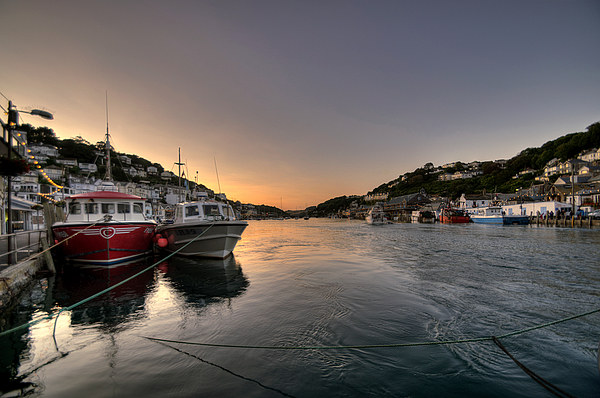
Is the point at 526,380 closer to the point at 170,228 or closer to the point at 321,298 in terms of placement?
the point at 321,298

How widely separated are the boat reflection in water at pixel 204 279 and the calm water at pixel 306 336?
120mm

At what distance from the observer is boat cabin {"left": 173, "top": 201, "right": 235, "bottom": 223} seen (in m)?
15.3

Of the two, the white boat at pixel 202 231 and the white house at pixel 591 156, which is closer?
the white boat at pixel 202 231

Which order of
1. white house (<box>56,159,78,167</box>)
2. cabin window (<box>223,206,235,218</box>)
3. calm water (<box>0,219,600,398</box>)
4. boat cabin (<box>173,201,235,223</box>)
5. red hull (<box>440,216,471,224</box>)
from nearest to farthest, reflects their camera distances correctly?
calm water (<box>0,219,600,398</box>), boat cabin (<box>173,201,235,223</box>), cabin window (<box>223,206,235,218</box>), red hull (<box>440,216,471,224</box>), white house (<box>56,159,78,167</box>)

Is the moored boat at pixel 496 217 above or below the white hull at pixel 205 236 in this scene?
below

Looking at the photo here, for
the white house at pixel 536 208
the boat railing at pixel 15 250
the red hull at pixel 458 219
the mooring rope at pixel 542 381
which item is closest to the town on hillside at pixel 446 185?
the white house at pixel 536 208

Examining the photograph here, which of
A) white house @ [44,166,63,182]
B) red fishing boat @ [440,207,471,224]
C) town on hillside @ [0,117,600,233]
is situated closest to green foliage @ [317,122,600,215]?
town on hillside @ [0,117,600,233]

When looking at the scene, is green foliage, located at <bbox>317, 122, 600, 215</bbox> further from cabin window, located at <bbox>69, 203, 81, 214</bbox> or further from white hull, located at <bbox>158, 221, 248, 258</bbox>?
cabin window, located at <bbox>69, 203, 81, 214</bbox>

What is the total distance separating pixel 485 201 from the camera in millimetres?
83500

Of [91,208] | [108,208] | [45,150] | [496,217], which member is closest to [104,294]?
[108,208]

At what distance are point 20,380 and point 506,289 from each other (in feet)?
41.8

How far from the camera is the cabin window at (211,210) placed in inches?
624

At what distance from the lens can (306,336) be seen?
541 centimetres

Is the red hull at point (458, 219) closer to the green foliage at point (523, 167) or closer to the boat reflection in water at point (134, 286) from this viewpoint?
the green foliage at point (523, 167)
